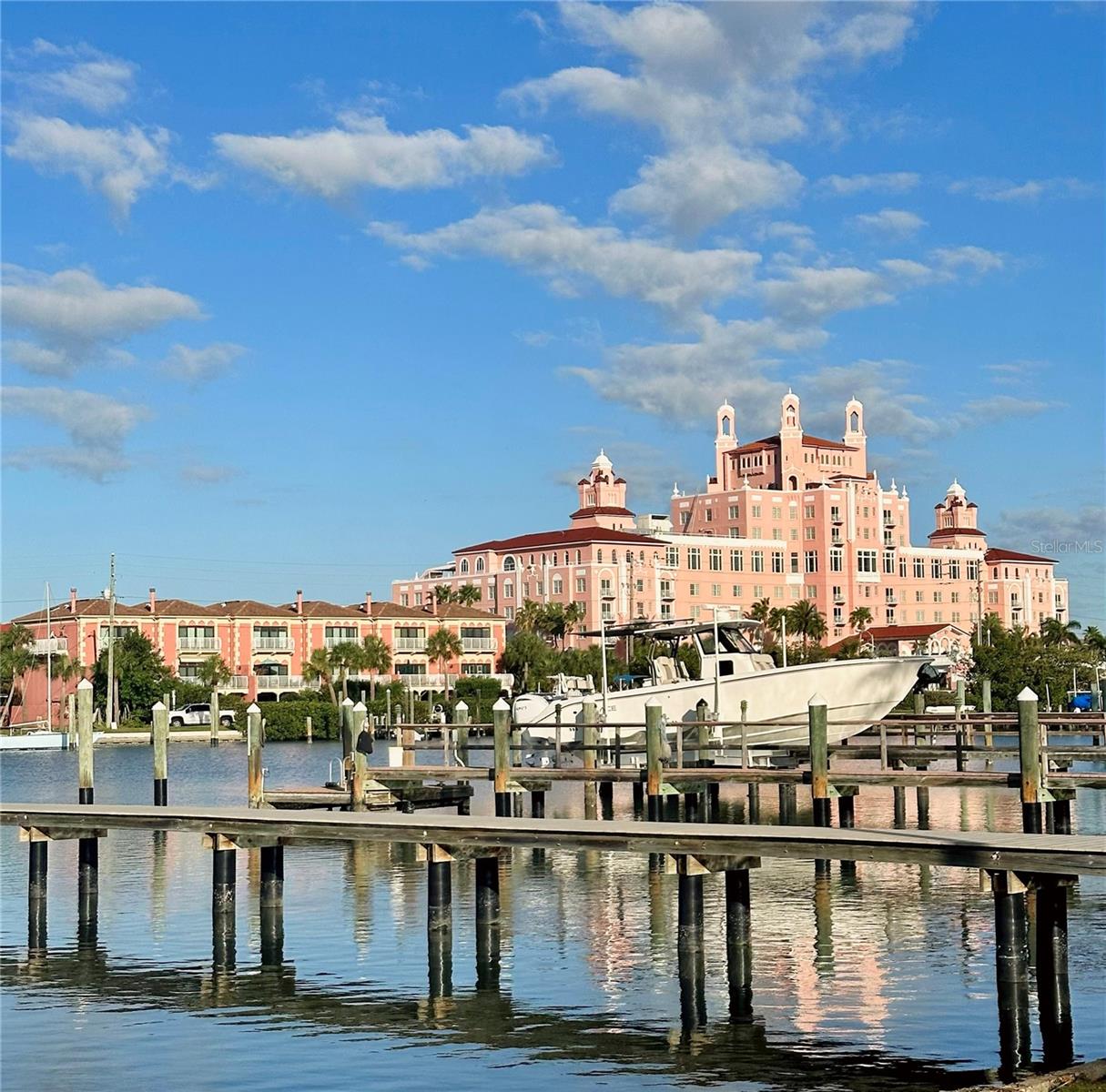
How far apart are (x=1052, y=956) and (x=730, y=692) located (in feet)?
83.6

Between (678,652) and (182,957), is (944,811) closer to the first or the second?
(678,652)

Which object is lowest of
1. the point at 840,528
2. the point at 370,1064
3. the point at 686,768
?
the point at 370,1064

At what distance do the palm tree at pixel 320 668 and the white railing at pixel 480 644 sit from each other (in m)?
14.1

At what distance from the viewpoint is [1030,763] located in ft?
94.7

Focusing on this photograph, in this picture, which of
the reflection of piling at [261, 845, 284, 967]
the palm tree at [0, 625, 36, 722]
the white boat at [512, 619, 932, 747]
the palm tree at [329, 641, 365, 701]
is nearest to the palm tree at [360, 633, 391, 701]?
the palm tree at [329, 641, 365, 701]

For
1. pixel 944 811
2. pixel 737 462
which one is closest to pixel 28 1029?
pixel 944 811

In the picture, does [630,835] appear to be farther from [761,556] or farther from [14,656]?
[761,556]

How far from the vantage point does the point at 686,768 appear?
36500 mm

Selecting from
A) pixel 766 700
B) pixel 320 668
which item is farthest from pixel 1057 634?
pixel 766 700

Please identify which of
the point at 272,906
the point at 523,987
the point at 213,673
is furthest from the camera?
the point at 213,673

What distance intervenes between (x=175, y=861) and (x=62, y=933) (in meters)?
9.51

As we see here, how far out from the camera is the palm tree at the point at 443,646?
148 meters

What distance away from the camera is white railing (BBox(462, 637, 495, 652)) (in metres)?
152

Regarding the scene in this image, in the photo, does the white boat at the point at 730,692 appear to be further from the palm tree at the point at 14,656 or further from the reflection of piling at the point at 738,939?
the palm tree at the point at 14,656
